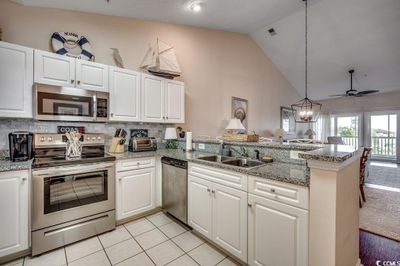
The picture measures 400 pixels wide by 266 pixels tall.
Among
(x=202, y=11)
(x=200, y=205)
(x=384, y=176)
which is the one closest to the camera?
(x=200, y=205)

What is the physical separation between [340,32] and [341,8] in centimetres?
75

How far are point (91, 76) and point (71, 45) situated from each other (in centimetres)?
58

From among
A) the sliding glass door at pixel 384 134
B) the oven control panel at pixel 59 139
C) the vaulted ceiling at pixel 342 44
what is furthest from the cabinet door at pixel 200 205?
the sliding glass door at pixel 384 134

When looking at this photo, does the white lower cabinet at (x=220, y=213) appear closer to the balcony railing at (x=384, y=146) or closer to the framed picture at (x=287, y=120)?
the framed picture at (x=287, y=120)

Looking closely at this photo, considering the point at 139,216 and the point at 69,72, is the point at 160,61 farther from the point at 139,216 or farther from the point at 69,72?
the point at 139,216

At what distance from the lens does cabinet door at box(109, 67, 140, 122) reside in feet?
8.63

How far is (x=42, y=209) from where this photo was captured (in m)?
1.90

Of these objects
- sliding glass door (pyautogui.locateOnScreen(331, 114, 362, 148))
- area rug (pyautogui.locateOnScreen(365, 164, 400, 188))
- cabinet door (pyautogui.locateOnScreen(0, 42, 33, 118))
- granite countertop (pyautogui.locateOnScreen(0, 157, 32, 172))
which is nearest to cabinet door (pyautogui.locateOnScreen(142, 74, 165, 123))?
cabinet door (pyautogui.locateOnScreen(0, 42, 33, 118))

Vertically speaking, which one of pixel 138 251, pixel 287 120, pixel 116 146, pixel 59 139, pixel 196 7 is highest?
pixel 196 7

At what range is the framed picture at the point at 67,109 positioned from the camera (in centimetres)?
221

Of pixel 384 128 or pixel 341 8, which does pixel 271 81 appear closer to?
pixel 341 8

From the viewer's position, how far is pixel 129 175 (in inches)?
97.5

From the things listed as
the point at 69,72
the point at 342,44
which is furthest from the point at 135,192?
the point at 342,44

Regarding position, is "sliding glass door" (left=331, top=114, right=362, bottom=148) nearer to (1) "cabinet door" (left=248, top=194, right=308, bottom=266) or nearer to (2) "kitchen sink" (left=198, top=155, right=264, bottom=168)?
(2) "kitchen sink" (left=198, top=155, right=264, bottom=168)
